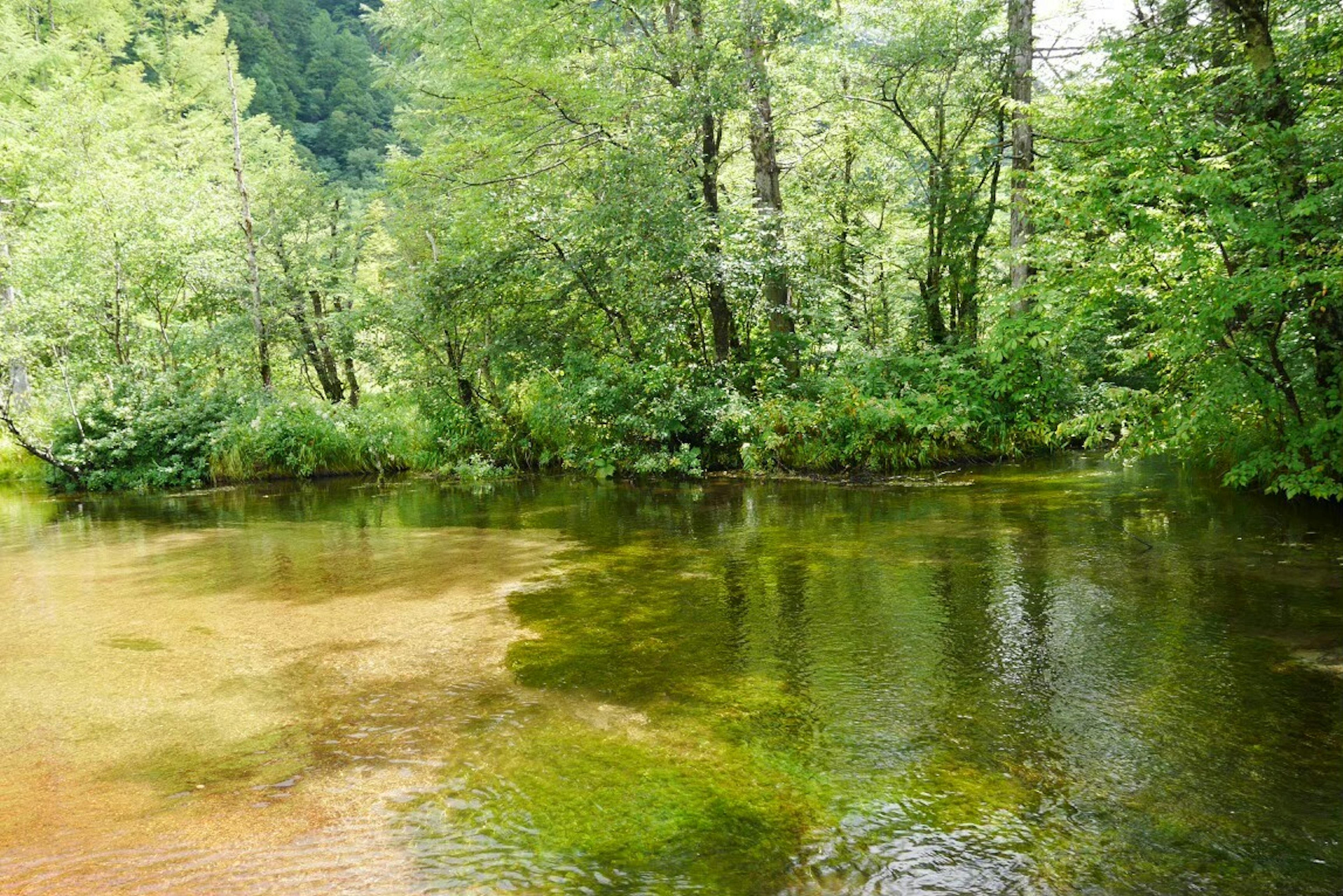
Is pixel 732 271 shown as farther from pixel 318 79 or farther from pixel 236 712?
pixel 318 79

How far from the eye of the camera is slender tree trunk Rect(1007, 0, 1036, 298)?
1264cm

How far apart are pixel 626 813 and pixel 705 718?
0.81m

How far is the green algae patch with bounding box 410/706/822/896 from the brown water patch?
0.79 feet

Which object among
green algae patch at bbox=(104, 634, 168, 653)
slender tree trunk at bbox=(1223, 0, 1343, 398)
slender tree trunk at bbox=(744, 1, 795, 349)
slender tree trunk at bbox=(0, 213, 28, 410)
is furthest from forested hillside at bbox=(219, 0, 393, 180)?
slender tree trunk at bbox=(1223, 0, 1343, 398)

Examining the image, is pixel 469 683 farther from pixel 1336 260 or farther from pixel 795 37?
pixel 795 37

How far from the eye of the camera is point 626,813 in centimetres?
283

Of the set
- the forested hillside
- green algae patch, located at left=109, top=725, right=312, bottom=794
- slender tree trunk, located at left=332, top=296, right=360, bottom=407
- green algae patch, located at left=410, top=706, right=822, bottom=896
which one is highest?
the forested hillside

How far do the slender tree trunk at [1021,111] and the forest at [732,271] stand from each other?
7 centimetres

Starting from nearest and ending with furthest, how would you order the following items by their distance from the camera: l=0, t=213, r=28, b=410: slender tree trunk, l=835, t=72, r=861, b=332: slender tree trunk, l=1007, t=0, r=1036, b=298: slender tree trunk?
1. l=1007, t=0, r=1036, b=298: slender tree trunk
2. l=0, t=213, r=28, b=410: slender tree trunk
3. l=835, t=72, r=861, b=332: slender tree trunk

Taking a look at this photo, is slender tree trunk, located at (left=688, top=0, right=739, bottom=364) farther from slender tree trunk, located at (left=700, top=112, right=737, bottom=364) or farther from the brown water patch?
the brown water patch

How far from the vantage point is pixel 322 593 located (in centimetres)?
619

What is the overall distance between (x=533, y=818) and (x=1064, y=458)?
10954 millimetres

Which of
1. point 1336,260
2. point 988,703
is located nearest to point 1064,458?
point 1336,260

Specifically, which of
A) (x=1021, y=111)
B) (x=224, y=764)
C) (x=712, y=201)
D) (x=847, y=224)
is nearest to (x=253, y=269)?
(x=712, y=201)
